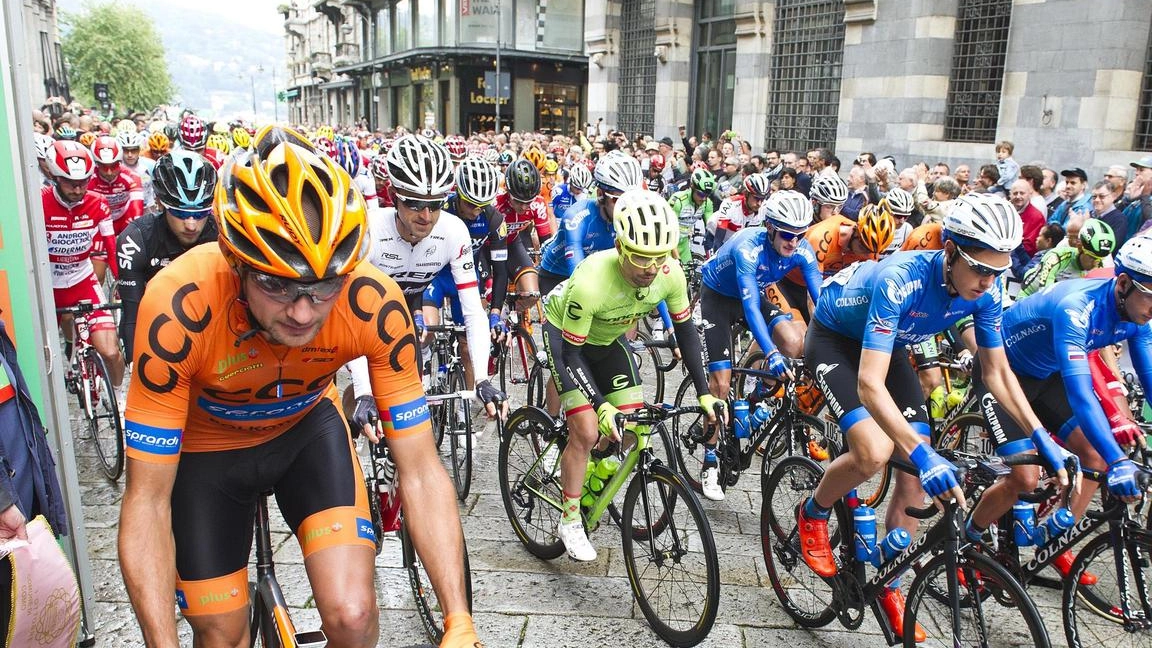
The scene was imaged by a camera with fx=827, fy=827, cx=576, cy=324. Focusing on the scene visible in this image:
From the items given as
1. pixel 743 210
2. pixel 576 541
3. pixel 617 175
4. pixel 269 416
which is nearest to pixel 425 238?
pixel 576 541

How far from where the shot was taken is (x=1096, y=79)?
40.1ft

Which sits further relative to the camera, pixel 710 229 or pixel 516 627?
pixel 710 229

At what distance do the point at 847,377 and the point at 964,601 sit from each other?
50.7 inches

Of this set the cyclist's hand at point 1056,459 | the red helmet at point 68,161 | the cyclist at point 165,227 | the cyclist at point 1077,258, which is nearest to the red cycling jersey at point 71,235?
the red helmet at point 68,161

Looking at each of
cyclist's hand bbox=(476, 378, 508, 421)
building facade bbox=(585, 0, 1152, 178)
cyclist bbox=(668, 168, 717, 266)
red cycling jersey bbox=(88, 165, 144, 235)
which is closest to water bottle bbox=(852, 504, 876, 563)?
cyclist's hand bbox=(476, 378, 508, 421)

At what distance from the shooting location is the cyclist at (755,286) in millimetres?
5594

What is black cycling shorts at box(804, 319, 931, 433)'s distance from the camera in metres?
4.17

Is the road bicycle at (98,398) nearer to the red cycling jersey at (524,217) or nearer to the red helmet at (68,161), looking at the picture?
the red helmet at (68,161)

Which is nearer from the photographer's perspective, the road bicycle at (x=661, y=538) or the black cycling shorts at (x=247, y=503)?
the black cycling shorts at (x=247, y=503)

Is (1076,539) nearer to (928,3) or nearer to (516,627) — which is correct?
(516,627)

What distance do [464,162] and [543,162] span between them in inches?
241

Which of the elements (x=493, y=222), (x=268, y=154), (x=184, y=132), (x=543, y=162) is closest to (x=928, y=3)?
(x=543, y=162)

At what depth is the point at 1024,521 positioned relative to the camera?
4086 millimetres

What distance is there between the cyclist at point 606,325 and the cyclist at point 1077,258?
8.92ft
